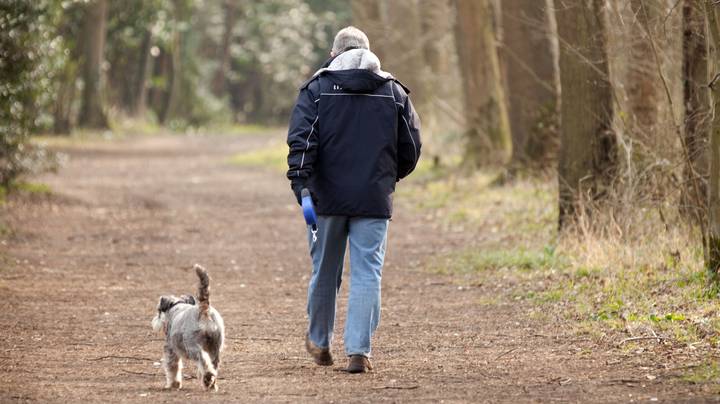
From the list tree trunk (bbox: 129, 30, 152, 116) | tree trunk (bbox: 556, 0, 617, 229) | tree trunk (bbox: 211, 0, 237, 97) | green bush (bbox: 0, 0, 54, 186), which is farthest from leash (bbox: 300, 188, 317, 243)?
tree trunk (bbox: 211, 0, 237, 97)

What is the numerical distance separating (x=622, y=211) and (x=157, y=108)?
46951 mm

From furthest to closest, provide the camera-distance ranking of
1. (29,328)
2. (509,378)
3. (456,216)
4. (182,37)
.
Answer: (182,37) < (456,216) < (29,328) < (509,378)

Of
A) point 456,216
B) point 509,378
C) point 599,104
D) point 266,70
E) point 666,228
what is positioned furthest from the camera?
point 266,70

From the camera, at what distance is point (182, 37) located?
5728 cm

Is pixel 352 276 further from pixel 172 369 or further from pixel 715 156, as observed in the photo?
pixel 715 156

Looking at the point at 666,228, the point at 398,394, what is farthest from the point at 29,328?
the point at 666,228

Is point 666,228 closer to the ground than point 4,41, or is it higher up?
closer to the ground

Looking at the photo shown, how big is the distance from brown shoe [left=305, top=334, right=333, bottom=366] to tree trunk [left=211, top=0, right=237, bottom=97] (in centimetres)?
5604

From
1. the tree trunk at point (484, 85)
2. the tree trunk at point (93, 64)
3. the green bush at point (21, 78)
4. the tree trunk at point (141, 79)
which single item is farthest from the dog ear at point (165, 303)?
the tree trunk at point (141, 79)

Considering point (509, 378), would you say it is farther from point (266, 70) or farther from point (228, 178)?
point (266, 70)

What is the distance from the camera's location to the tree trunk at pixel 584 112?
13.3 meters

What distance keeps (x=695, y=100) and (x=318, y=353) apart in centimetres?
554

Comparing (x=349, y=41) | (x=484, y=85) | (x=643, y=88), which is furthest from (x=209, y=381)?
(x=484, y=85)

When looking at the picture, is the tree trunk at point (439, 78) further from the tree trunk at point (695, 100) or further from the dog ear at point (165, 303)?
the dog ear at point (165, 303)
